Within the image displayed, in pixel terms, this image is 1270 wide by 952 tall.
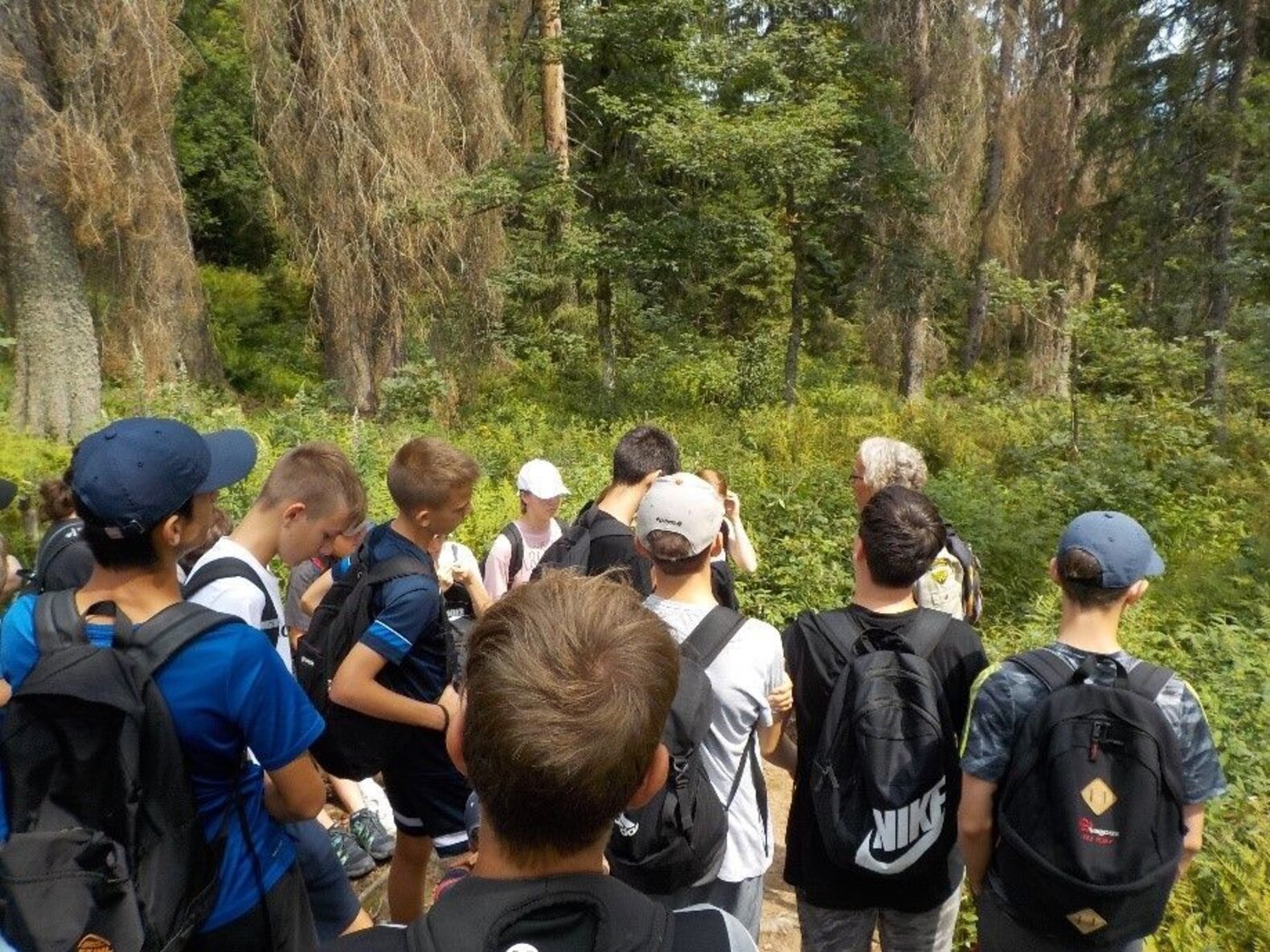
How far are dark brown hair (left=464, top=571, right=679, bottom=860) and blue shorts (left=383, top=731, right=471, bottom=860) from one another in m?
1.84

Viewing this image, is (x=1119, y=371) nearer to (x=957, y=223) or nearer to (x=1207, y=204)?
(x=1207, y=204)

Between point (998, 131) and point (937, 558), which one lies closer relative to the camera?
point (937, 558)

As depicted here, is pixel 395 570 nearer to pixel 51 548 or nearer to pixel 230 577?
pixel 230 577

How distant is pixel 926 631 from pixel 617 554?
4.61 feet

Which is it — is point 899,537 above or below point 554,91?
below

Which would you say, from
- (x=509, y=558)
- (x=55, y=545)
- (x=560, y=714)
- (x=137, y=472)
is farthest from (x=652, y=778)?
(x=509, y=558)

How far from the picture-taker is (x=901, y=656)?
2301 mm

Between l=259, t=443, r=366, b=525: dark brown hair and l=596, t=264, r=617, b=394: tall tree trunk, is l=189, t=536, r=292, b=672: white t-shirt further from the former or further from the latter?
l=596, t=264, r=617, b=394: tall tree trunk

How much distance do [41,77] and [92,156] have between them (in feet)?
2.91

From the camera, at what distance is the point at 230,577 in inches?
95.6

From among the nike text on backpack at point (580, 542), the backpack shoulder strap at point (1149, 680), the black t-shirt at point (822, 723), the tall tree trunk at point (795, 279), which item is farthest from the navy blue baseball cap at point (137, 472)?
the tall tree trunk at point (795, 279)

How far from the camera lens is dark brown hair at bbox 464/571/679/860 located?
114 centimetres

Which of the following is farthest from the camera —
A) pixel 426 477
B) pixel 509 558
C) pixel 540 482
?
pixel 509 558

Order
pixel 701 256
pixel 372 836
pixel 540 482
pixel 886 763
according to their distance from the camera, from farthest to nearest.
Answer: pixel 701 256
pixel 540 482
pixel 372 836
pixel 886 763
